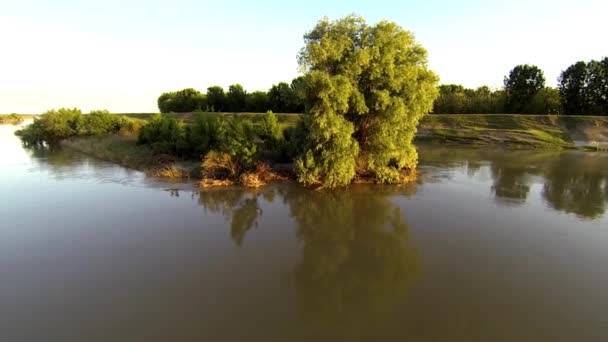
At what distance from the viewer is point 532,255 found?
35.3 ft

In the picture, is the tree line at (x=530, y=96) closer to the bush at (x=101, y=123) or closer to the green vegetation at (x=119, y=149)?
the bush at (x=101, y=123)

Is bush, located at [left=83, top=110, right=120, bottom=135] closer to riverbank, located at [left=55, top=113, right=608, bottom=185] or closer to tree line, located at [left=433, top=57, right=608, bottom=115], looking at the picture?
riverbank, located at [left=55, top=113, right=608, bottom=185]

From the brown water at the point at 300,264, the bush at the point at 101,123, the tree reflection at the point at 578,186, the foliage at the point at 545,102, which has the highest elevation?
the foliage at the point at 545,102

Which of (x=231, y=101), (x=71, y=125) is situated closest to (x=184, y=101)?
(x=231, y=101)

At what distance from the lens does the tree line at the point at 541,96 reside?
183 feet

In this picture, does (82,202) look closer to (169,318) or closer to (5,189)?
(5,189)

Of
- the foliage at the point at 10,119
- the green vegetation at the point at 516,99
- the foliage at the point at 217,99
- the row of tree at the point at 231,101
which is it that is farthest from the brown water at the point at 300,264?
the foliage at the point at 10,119

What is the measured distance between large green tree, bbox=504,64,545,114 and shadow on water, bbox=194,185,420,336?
177 ft

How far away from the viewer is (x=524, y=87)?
60625 mm

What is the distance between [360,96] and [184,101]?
241ft

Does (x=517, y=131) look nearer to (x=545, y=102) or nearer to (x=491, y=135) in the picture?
(x=491, y=135)

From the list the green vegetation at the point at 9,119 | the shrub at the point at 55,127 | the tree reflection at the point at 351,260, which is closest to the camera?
the tree reflection at the point at 351,260

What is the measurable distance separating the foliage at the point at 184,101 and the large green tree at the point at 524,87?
62.0 metres

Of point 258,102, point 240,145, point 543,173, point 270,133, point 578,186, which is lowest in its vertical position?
point 578,186
